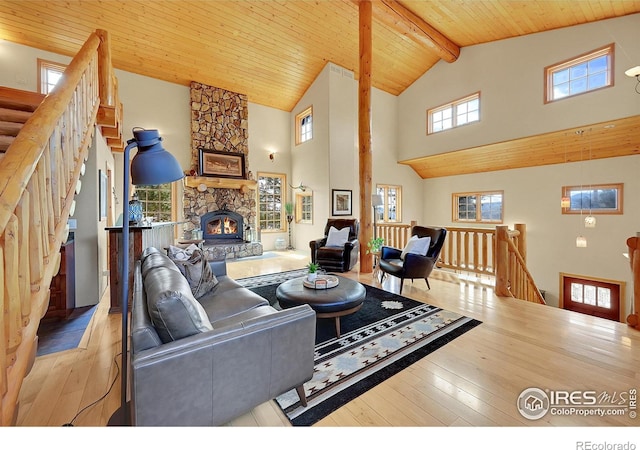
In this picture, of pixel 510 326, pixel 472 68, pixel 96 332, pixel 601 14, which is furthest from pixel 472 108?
pixel 96 332

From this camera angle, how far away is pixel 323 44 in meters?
5.98

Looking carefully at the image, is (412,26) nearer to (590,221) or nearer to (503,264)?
(503,264)

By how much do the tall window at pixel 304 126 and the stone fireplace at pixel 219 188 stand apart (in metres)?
1.47

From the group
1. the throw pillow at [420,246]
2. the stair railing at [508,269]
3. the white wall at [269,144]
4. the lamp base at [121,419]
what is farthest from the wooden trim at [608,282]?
the lamp base at [121,419]

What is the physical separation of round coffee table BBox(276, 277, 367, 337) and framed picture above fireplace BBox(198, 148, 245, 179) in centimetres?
494

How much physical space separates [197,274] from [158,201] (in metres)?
4.77

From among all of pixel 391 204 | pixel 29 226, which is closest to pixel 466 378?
pixel 29 226

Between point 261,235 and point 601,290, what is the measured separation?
7860 mm

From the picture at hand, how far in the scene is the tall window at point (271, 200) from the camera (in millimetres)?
7738

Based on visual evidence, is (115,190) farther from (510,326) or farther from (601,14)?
(601,14)

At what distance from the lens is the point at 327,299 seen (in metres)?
2.40

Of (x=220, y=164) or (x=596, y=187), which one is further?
→ (x=220, y=164)

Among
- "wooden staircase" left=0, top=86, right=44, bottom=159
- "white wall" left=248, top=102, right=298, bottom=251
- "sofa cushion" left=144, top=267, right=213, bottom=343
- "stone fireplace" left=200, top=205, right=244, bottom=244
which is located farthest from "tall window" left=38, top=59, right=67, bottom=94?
"sofa cushion" left=144, top=267, right=213, bottom=343

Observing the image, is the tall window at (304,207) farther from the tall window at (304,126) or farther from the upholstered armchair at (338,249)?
the upholstered armchair at (338,249)
